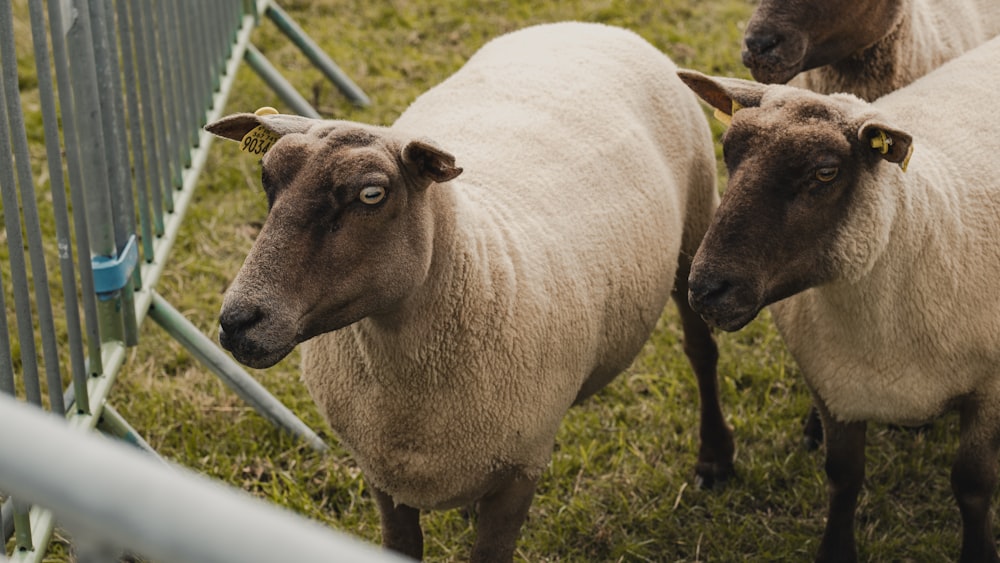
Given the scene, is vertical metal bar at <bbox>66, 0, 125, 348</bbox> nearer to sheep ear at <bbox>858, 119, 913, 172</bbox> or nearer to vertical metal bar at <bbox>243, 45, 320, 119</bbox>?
sheep ear at <bbox>858, 119, 913, 172</bbox>

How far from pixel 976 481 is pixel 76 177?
3.09m

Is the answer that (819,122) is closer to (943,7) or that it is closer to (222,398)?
(943,7)

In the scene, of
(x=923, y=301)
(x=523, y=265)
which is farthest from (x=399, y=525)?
(x=923, y=301)

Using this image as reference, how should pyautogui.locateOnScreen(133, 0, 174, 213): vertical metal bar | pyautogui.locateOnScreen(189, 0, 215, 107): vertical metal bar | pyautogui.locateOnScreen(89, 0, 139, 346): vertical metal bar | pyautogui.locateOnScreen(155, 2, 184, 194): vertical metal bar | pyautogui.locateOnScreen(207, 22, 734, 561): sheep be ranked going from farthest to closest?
1. pyautogui.locateOnScreen(189, 0, 215, 107): vertical metal bar
2. pyautogui.locateOnScreen(155, 2, 184, 194): vertical metal bar
3. pyautogui.locateOnScreen(133, 0, 174, 213): vertical metal bar
4. pyautogui.locateOnScreen(89, 0, 139, 346): vertical metal bar
5. pyautogui.locateOnScreen(207, 22, 734, 561): sheep

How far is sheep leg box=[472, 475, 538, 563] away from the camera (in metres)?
3.37

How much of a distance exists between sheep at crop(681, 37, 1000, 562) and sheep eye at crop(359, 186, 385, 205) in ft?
3.10

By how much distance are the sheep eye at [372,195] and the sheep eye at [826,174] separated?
121 cm

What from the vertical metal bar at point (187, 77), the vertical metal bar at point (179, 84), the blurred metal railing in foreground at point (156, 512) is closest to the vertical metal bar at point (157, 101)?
the vertical metal bar at point (179, 84)

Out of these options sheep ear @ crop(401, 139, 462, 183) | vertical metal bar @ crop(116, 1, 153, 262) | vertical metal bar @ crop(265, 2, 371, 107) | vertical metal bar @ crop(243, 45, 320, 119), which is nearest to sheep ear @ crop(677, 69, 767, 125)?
sheep ear @ crop(401, 139, 462, 183)

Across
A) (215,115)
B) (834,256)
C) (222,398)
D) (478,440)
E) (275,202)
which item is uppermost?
(275,202)

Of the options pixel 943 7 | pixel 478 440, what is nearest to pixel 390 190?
pixel 478 440

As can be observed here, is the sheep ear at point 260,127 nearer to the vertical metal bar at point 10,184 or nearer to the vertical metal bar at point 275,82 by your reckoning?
the vertical metal bar at point 10,184

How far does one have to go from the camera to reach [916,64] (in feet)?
14.9

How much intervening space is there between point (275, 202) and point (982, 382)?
2.28 m
